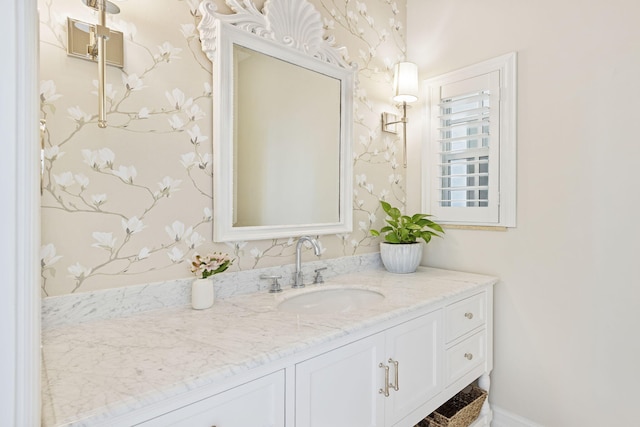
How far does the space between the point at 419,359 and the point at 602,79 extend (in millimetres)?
1384

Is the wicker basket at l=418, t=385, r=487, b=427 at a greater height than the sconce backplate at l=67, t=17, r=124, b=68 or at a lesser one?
lesser

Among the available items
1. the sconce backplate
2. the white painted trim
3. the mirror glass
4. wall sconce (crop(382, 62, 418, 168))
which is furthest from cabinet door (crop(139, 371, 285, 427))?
wall sconce (crop(382, 62, 418, 168))

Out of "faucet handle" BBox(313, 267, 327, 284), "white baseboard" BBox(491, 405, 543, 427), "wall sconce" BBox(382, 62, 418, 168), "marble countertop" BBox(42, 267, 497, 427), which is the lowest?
"white baseboard" BBox(491, 405, 543, 427)

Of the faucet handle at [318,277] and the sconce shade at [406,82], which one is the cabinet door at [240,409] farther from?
the sconce shade at [406,82]

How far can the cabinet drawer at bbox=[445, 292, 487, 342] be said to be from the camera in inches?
58.0

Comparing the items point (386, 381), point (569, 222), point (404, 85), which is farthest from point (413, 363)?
point (404, 85)

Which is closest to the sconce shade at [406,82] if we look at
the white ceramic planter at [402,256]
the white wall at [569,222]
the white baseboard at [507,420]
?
the white wall at [569,222]

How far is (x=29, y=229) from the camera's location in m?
0.50

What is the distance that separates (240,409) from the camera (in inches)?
32.0

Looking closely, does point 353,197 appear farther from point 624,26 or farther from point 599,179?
point 624,26

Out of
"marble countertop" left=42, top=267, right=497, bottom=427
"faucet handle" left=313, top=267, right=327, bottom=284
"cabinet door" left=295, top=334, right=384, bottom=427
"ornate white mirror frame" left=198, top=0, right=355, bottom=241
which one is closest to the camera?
"marble countertop" left=42, top=267, right=497, bottom=427

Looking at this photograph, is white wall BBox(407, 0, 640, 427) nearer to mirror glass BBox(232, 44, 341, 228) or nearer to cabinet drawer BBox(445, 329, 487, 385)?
cabinet drawer BBox(445, 329, 487, 385)

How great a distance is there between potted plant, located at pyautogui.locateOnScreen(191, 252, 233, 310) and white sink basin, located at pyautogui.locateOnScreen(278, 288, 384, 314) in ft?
1.08

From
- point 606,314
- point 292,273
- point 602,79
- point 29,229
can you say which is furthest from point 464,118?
point 29,229
